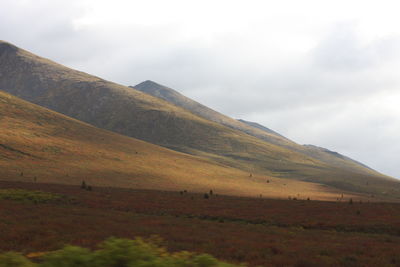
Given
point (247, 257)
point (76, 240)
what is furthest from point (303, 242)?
point (76, 240)

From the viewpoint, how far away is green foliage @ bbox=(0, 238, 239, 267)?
24.4 ft

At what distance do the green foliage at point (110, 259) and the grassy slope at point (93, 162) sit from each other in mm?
58381

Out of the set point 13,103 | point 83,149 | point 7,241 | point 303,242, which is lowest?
point 7,241

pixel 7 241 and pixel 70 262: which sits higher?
pixel 70 262

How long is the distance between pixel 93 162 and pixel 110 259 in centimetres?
8727

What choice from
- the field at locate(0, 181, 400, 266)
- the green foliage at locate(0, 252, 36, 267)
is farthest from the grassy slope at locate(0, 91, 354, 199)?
the green foliage at locate(0, 252, 36, 267)

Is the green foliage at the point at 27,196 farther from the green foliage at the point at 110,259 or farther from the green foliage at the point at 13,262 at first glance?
the green foliage at the point at 110,259

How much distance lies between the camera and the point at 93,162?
9162 centimetres

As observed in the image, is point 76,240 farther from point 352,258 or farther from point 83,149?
point 83,149

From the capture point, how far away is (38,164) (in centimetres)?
7788

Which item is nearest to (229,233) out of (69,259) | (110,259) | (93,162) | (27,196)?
(110,259)

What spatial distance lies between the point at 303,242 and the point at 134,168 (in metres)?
77.6

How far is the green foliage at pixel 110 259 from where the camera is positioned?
7430 mm

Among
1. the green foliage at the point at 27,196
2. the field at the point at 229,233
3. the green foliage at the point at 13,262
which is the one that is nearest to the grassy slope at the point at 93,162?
the green foliage at the point at 27,196
